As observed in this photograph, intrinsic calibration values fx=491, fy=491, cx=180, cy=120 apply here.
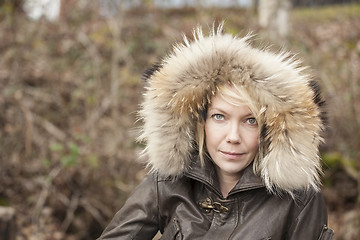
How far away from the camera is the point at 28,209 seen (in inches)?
184

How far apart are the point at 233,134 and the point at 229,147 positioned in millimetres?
80

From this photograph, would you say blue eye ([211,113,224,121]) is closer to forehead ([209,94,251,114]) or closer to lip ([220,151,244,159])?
forehead ([209,94,251,114])

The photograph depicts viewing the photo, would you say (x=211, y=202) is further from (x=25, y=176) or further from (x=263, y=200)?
(x=25, y=176)

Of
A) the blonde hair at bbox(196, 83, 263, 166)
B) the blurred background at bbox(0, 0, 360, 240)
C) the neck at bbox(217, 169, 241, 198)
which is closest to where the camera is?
the blonde hair at bbox(196, 83, 263, 166)

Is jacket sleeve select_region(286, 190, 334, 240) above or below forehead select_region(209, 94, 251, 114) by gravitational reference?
below

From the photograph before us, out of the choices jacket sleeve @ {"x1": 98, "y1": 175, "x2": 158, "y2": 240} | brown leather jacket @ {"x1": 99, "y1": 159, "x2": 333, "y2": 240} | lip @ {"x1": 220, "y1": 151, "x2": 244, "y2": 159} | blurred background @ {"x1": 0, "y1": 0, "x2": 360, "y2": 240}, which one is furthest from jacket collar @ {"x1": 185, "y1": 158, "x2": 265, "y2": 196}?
blurred background @ {"x1": 0, "y1": 0, "x2": 360, "y2": 240}

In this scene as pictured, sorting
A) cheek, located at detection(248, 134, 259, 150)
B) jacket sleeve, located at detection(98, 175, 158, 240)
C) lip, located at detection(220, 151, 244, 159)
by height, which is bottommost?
jacket sleeve, located at detection(98, 175, 158, 240)

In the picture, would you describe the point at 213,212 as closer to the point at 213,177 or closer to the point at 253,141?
the point at 213,177

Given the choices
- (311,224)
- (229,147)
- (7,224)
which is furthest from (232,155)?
(7,224)

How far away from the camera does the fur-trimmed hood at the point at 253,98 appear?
2184 mm

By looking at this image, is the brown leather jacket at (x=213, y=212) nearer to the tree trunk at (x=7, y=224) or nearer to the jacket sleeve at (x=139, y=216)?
the jacket sleeve at (x=139, y=216)

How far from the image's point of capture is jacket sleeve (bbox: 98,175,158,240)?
2465mm

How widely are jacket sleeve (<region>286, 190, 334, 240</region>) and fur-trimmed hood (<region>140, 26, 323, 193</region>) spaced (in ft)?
0.31

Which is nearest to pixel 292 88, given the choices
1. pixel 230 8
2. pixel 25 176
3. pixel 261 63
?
→ pixel 261 63
